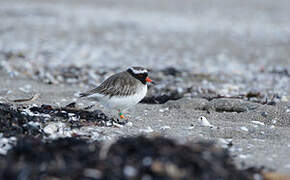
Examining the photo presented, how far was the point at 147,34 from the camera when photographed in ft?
54.4

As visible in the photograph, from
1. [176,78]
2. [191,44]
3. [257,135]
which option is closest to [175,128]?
[257,135]

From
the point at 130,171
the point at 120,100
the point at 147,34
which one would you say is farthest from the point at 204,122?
the point at 147,34

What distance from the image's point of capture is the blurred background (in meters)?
11.9

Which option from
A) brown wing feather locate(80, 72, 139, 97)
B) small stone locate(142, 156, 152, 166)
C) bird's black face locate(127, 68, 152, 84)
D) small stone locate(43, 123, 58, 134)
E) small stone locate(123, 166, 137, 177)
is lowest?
small stone locate(43, 123, 58, 134)

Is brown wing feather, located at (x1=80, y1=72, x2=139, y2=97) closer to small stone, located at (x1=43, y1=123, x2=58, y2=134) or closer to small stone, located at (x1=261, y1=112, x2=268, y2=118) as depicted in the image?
small stone, located at (x1=43, y1=123, x2=58, y2=134)

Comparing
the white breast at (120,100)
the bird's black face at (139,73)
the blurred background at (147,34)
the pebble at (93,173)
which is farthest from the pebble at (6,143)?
the blurred background at (147,34)

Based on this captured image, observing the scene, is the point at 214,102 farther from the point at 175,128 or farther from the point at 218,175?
the point at 218,175

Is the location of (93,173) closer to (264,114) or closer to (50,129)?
(50,129)

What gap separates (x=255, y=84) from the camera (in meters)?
9.53

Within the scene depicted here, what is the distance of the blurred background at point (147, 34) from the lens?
11.9 meters

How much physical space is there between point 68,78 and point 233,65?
16.5 ft

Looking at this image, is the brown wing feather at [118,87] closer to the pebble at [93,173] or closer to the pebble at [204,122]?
→ the pebble at [204,122]

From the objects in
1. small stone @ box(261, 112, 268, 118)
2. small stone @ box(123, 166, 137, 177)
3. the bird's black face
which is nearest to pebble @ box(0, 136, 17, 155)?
small stone @ box(123, 166, 137, 177)

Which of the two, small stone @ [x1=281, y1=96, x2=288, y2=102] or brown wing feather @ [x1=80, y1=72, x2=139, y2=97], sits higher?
brown wing feather @ [x1=80, y1=72, x2=139, y2=97]
